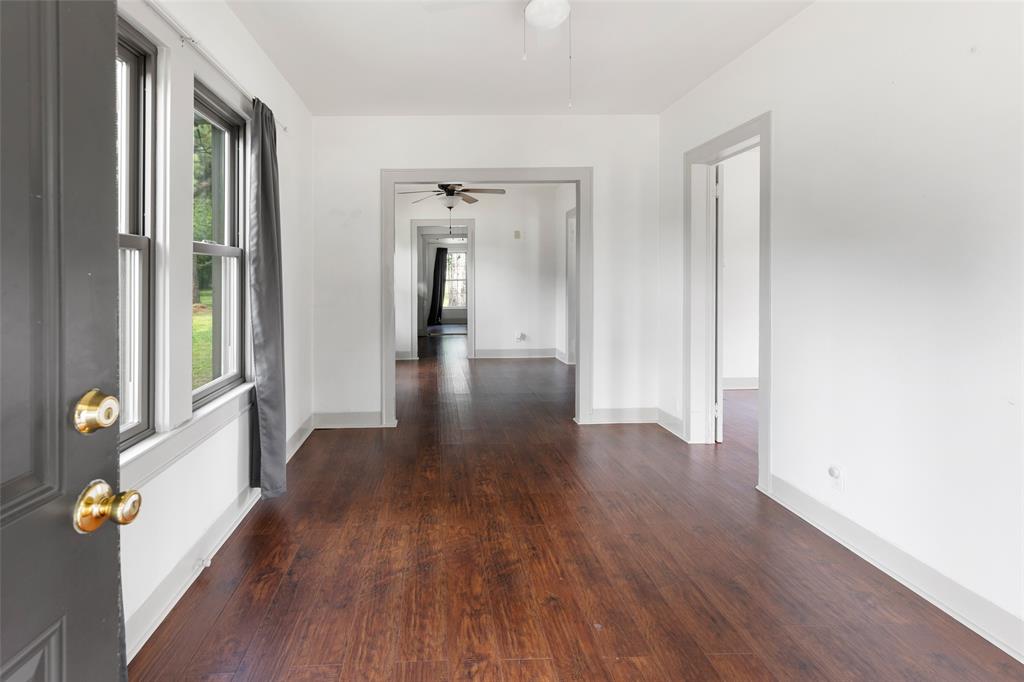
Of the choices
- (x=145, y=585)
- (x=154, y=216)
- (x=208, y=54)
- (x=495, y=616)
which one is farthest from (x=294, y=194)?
(x=495, y=616)

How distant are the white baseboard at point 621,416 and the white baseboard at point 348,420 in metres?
1.71

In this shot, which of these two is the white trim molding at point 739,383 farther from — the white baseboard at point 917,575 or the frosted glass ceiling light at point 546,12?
the frosted glass ceiling light at point 546,12

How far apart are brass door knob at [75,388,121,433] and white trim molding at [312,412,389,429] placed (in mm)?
3995

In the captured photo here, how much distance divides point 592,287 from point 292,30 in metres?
2.80

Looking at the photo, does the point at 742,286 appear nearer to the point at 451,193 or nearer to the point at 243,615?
the point at 451,193

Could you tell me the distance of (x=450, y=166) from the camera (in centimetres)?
467

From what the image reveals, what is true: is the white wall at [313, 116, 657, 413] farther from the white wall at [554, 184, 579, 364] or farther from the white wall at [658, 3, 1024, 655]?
the white wall at [554, 184, 579, 364]

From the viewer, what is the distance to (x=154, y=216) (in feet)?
6.81

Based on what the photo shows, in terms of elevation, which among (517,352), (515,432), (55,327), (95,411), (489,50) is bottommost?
(515,432)

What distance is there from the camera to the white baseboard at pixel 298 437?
3.88m

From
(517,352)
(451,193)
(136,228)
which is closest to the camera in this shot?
(136,228)

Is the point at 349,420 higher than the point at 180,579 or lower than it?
higher

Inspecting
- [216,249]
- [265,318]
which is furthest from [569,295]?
[216,249]

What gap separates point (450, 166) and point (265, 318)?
2.28m
